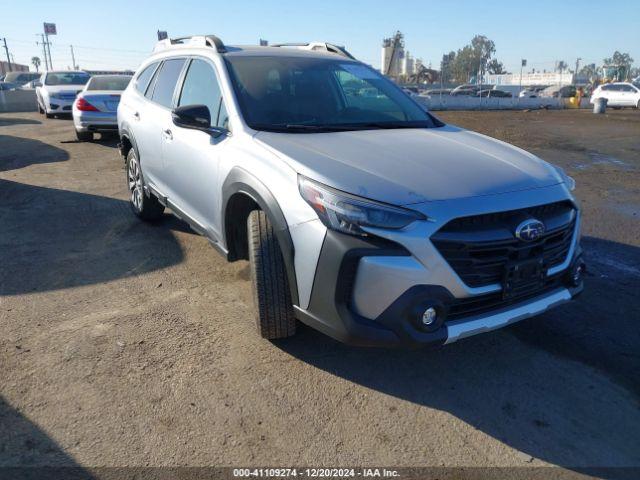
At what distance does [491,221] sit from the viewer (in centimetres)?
266

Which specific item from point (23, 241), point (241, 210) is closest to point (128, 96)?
point (23, 241)

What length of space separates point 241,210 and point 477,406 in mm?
1860

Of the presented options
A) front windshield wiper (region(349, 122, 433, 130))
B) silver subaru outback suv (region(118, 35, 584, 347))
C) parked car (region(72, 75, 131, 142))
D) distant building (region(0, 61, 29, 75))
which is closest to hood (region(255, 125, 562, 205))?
silver subaru outback suv (region(118, 35, 584, 347))

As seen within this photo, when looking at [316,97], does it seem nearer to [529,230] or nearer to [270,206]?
[270,206]

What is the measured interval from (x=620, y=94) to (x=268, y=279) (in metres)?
35.4

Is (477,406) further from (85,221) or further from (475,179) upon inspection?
(85,221)

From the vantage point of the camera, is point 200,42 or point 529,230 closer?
point 529,230

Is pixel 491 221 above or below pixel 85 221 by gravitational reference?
above

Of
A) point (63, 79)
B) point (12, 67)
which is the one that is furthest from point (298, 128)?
point (12, 67)

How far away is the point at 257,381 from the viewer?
2.96 metres

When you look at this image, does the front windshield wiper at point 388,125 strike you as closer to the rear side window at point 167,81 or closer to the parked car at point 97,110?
the rear side window at point 167,81

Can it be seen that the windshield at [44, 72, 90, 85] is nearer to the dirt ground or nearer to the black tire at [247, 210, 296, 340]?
the dirt ground

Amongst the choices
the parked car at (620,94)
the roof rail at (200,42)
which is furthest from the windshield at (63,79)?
the parked car at (620,94)

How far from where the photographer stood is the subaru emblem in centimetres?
267
